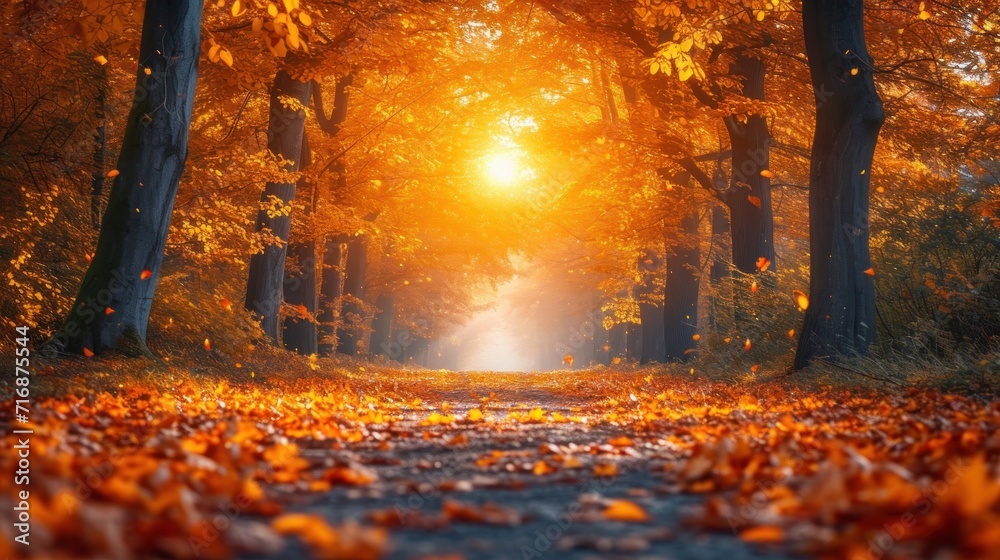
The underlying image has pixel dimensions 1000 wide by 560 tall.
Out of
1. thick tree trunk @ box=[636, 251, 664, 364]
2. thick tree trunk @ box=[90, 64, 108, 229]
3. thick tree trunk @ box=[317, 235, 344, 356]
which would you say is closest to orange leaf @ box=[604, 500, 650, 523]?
thick tree trunk @ box=[90, 64, 108, 229]

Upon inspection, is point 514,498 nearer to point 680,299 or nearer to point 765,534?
point 765,534

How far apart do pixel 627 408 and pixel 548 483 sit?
5382 millimetres

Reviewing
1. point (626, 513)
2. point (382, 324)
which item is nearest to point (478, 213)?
point (382, 324)

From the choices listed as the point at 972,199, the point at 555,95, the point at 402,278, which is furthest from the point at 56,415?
the point at 402,278

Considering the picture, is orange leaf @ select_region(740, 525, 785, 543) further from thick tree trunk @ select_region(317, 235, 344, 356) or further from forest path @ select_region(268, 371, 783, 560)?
thick tree trunk @ select_region(317, 235, 344, 356)

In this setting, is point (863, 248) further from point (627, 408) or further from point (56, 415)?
point (56, 415)

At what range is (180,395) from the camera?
24.7 ft

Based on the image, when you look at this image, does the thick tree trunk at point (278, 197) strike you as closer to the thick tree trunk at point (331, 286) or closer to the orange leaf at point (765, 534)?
the thick tree trunk at point (331, 286)

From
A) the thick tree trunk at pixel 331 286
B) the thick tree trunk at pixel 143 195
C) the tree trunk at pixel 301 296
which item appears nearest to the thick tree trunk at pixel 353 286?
the thick tree trunk at pixel 331 286

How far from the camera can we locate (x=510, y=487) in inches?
138

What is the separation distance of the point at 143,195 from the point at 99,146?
18.4ft

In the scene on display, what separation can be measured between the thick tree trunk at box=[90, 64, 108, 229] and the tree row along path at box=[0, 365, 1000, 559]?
23.9ft

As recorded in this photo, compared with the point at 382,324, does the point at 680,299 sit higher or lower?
higher

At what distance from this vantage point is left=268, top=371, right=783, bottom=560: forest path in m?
2.43
